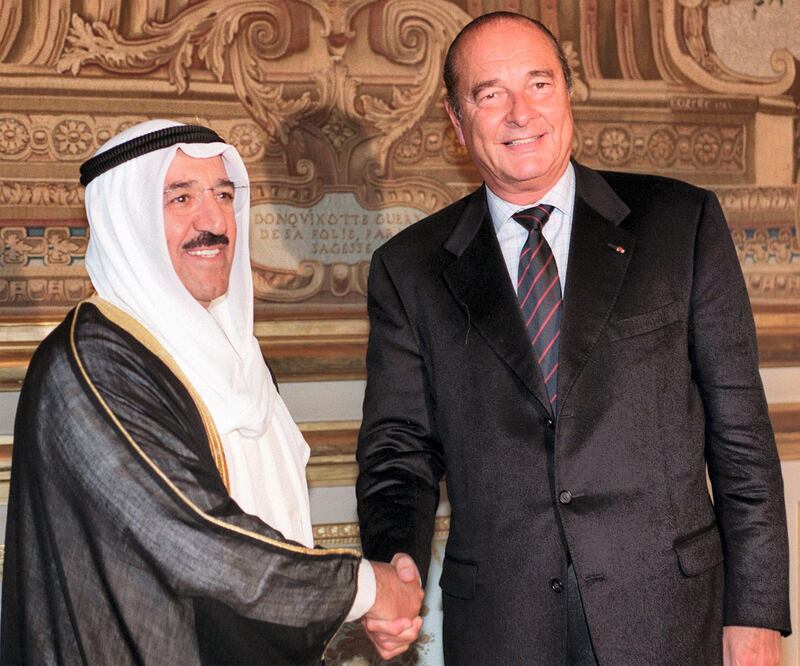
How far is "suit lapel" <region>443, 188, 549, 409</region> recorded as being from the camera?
2.46 metres

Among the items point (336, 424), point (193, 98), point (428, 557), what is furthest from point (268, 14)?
point (428, 557)

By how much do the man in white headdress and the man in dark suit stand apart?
0.91ft

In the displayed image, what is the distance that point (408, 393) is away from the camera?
8.80 ft

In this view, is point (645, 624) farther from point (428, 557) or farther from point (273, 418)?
point (273, 418)

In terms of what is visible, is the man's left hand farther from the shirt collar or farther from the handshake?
the shirt collar

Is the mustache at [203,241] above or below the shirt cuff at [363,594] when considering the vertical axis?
above

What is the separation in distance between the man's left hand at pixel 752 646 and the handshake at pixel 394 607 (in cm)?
70

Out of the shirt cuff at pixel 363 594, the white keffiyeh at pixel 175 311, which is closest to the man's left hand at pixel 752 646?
the shirt cuff at pixel 363 594

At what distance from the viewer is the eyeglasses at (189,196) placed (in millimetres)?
2389

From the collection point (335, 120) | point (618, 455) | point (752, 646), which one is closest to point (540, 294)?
point (618, 455)

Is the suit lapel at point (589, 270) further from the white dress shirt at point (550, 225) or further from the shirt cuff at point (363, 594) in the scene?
the shirt cuff at point (363, 594)

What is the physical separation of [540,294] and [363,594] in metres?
0.79

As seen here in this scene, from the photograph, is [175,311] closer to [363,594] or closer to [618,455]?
[363,594]

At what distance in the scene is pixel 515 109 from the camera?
8.52 feet
